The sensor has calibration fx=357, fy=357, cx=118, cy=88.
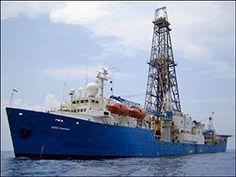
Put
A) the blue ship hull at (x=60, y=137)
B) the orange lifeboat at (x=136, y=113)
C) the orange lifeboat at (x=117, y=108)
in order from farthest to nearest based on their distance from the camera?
1. the orange lifeboat at (x=136, y=113)
2. the orange lifeboat at (x=117, y=108)
3. the blue ship hull at (x=60, y=137)

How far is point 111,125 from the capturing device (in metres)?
38.3

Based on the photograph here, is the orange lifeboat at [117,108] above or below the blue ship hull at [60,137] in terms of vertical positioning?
above

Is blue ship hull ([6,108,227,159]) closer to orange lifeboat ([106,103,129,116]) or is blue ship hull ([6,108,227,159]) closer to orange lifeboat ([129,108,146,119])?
orange lifeboat ([106,103,129,116])

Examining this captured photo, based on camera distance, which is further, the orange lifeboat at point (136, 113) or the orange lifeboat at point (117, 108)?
the orange lifeboat at point (136, 113)

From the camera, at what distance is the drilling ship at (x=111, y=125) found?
113 ft

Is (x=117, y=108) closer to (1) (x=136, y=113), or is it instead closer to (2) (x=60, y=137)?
(1) (x=136, y=113)

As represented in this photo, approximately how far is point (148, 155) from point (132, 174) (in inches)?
842

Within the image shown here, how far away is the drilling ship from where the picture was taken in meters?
34.3

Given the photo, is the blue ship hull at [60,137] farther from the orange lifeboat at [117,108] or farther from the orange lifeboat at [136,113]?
the orange lifeboat at [136,113]

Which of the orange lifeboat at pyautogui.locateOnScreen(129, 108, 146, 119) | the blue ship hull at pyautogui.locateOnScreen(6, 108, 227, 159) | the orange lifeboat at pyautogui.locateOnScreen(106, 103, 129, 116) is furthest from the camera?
the orange lifeboat at pyautogui.locateOnScreen(129, 108, 146, 119)

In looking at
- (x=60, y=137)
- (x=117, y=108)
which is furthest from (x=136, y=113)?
(x=60, y=137)

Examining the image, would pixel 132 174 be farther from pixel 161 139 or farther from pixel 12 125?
pixel 161 139

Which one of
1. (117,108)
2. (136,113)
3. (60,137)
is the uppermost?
(117,108)

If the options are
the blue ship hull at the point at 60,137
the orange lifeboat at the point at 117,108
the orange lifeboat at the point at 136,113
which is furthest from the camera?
the orange lifeboat at the point at 136,113
